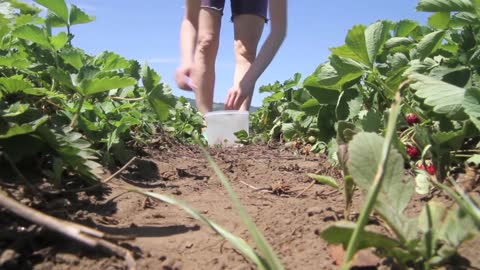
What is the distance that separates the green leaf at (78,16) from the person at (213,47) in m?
1.32

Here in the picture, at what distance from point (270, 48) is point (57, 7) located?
1.62 metres

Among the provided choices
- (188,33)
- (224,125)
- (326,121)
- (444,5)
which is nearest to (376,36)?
(444,5)

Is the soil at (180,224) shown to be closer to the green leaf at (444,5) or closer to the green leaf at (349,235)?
the green leaf at (349,235)

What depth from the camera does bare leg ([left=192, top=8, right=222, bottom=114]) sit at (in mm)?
3828

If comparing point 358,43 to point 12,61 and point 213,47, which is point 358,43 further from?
point 213,47

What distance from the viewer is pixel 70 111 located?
67.9 inches

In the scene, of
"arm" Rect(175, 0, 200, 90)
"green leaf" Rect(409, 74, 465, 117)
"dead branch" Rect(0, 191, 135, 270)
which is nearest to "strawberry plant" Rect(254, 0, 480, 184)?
"green leaf" Rect(409, 74, 465, 117)

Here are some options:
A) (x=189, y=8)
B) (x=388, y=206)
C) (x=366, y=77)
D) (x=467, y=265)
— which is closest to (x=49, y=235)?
(x=388, y=206)

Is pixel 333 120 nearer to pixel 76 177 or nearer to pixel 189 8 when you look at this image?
pixel 76 177

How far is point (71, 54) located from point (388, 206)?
4.68ft

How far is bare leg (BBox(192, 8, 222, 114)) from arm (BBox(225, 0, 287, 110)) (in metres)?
0.49

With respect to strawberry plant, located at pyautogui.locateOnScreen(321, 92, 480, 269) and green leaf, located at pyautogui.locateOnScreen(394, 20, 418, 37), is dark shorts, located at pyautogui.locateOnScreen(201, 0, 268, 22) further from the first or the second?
strawberry plant, located at pyautogui.locateOnScreen(321, 92, 480, 269)

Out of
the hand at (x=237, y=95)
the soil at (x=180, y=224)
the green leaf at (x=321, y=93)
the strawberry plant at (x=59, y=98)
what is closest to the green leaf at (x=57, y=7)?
the strawberry plant at (x=59, y=98)

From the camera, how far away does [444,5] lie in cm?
162
